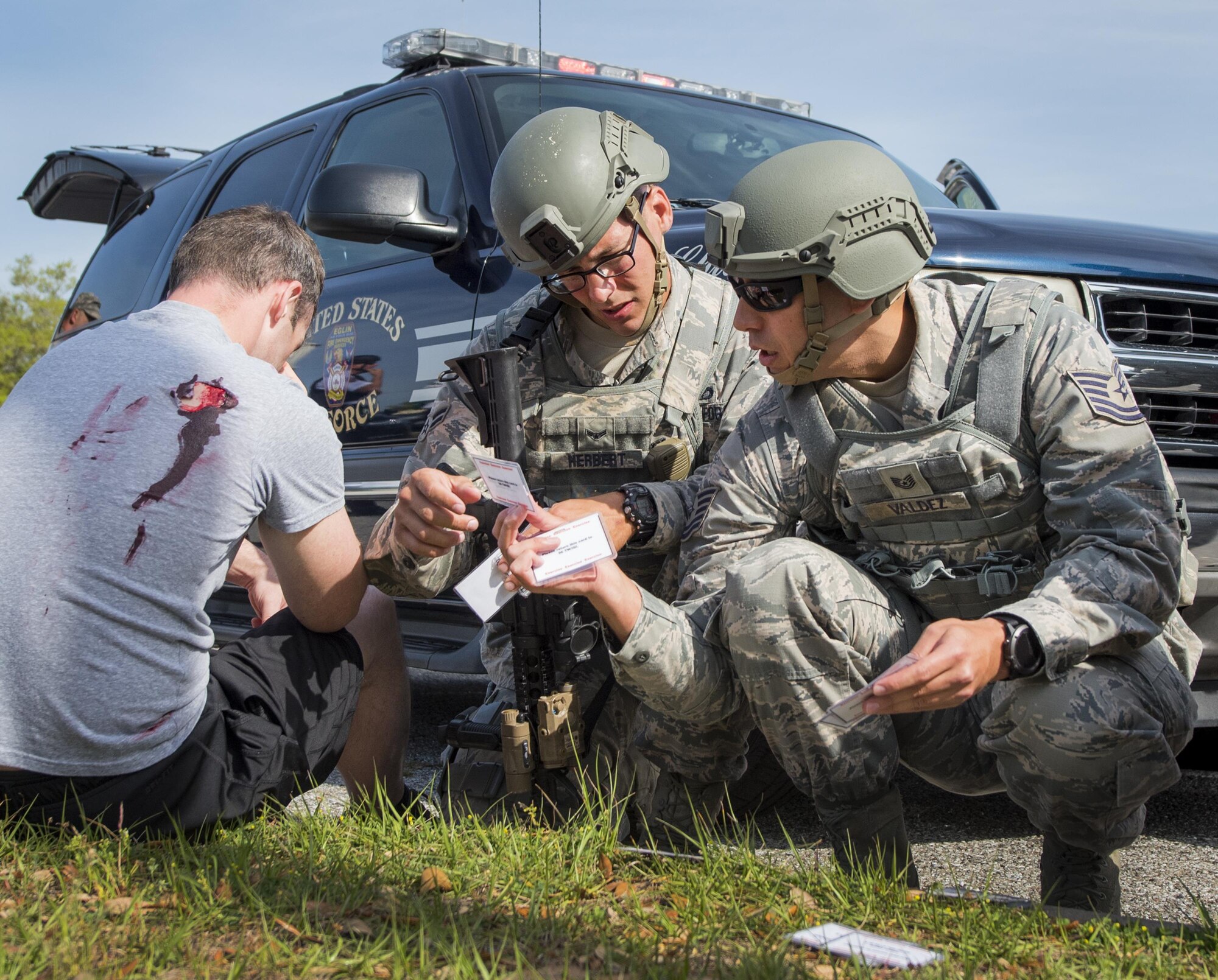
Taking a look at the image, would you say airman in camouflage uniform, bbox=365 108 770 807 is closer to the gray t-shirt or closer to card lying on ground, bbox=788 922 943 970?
the gray t-shirt

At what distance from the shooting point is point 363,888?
2.14 meters

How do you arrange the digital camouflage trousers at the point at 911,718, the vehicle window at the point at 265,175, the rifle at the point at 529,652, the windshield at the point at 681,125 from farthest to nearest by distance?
the vehicle window at the point at 265,175 < the windshield at the point at 681,125 < the rifle at the point at 529,652 < the digital camouflage trousers at the point at 911,718

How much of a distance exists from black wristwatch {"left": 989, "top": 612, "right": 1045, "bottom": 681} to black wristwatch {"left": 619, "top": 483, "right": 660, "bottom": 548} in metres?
0.97

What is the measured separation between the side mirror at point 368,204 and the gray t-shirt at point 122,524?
1.22 metres

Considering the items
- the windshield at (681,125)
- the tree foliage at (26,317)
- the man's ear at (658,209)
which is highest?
the windshield at (681,125)

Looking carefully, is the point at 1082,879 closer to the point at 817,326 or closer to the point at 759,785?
the point at 759,785

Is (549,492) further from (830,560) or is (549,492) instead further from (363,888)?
(363,888)

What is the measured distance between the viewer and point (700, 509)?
2.94 meters

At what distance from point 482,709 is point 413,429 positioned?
131cm

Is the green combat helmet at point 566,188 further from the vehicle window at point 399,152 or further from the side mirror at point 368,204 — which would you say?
the vehicle window at point 399,152

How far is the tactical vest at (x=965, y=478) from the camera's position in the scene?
2527 millimetres

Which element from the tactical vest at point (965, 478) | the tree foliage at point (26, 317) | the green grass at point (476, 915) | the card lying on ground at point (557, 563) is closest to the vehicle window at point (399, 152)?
the card lying on ground at point (557, 563)

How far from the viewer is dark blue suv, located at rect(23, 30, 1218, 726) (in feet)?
10.4

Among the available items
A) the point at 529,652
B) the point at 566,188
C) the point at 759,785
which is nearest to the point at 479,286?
the point at 566,188
